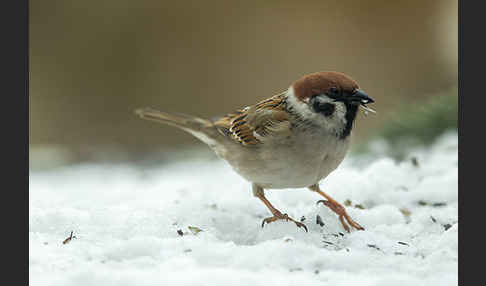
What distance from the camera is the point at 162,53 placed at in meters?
9.87

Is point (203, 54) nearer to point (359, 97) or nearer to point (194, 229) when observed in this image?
point (359, 97)

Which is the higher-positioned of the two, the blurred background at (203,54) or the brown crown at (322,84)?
the blurred background at (203,54)

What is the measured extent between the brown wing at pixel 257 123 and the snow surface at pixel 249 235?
1.53ft

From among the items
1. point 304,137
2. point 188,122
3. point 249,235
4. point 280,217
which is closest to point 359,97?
point 304,137

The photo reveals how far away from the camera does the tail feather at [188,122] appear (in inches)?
143

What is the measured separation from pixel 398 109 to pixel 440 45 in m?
5.55

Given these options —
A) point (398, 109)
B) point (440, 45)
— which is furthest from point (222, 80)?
point (398, 109)

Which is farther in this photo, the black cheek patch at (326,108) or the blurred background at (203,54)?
the blurred background at (203,54)

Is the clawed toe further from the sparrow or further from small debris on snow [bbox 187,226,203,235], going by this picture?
small debris on snow [bbox 187,226,203,235]

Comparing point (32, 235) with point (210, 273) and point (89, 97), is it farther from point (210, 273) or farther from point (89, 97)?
point (89, 97)

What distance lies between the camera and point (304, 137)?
3.00 m

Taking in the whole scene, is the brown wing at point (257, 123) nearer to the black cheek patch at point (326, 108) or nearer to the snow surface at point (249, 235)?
the black cheek patch at point (326, 108)

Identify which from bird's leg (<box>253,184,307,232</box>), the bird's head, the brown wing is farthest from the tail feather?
the bird's head

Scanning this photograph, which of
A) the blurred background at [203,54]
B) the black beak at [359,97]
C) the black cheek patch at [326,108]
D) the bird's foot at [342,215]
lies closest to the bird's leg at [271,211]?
the bird's foot at [342,215]
